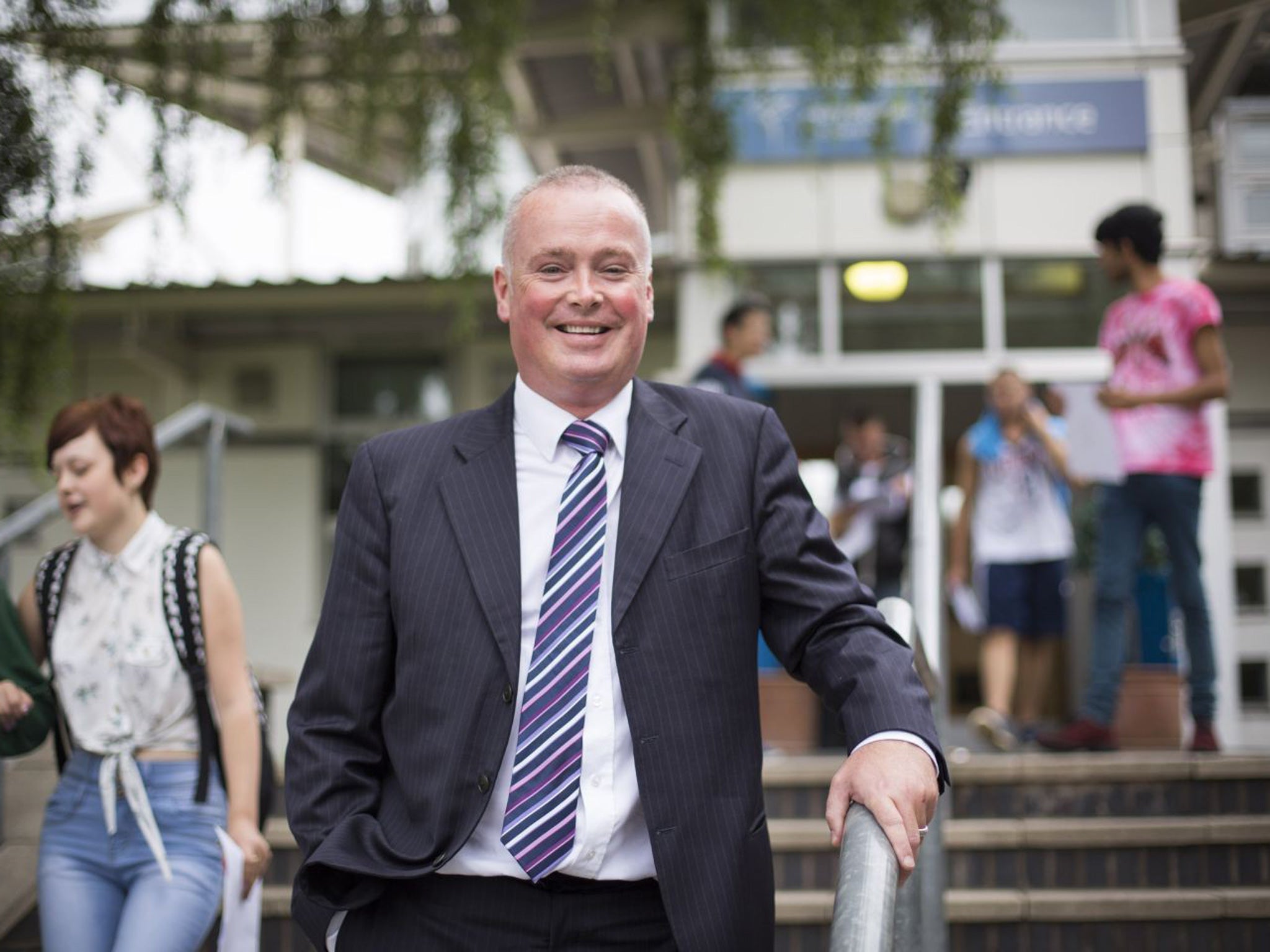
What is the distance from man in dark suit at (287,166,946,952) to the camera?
170 centimetres

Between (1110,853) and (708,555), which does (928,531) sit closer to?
(1110,853)

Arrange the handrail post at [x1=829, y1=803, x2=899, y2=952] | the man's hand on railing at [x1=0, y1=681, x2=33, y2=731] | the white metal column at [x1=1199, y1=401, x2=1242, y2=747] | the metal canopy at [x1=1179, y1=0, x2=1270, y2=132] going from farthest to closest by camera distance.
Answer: the metal canopy at [x1=1179, y1=0, x2=1270, y2=132]
the white metal column at [x1=1199, y1=401, x2=1242, y2=747]
the man's hand on railing at [x1=0, y1=681, x2=33, y2=731]
the handrail post at [x1=829, y1=803, x2=899, y2=952]

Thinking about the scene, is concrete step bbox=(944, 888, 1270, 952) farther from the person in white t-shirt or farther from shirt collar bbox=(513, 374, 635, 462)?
shirt collar bbox=(513, 374, 635, 462)

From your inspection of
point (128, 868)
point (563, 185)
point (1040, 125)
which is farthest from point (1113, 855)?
point (1040, 125)

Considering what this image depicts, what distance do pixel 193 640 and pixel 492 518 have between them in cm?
123

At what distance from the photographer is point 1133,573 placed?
4930 mm

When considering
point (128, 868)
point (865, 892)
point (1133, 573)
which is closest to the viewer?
point (865, 892)

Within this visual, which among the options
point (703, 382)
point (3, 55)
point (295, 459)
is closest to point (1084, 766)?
point (703, 382)

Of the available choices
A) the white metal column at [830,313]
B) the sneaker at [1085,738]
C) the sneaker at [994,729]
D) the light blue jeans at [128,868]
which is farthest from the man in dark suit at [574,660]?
the white metal column at [830,313]

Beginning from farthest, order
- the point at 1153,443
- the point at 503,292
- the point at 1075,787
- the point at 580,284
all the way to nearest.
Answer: the point at 1153,443
the point at 1075,787
the point at 503,292
the point at 580,284

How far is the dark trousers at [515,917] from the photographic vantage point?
1.70 m

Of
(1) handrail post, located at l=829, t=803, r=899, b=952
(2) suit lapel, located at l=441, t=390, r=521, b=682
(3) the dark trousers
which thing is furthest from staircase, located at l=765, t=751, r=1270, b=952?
(1) handrail post, located at l=829, t=803, r=899, b=952

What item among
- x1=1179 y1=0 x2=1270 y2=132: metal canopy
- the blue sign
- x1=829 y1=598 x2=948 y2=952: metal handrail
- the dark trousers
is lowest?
the dark trousers

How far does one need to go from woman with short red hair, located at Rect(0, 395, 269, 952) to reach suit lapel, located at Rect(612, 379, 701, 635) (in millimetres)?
1270
